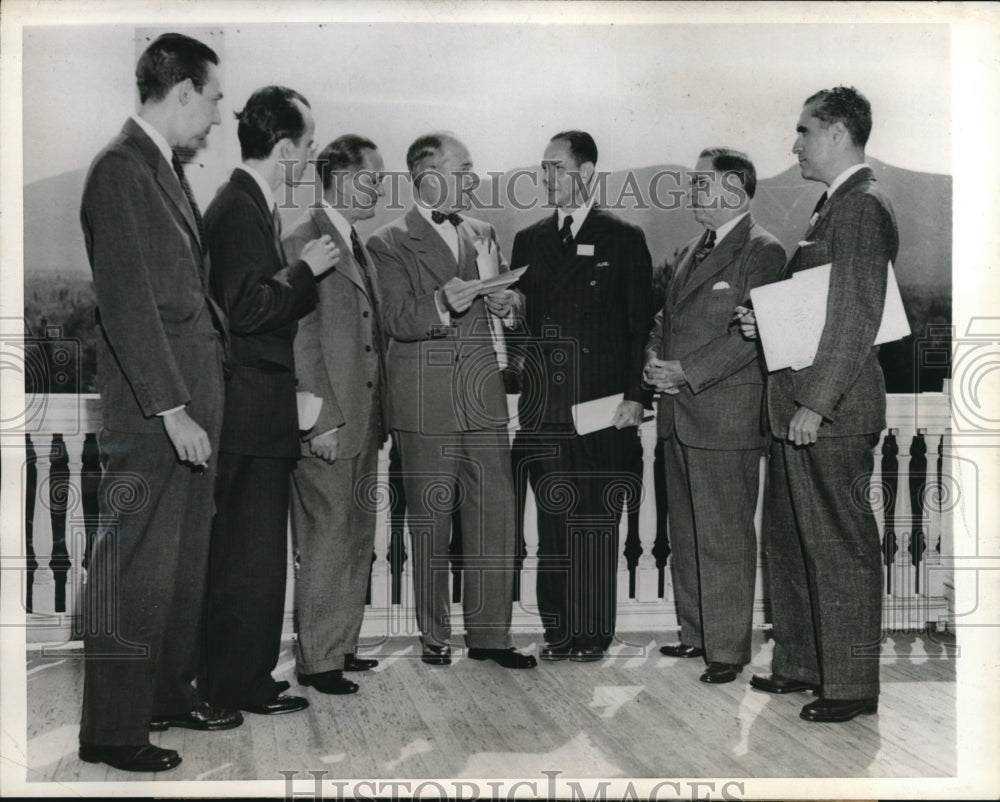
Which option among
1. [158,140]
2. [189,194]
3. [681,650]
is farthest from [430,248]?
[681,650]

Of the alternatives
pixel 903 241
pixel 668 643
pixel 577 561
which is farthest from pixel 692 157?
pixel 668 643

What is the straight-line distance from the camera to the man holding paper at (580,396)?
340 cm

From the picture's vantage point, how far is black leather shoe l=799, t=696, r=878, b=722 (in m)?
3.34

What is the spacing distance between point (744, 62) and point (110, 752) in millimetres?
2739

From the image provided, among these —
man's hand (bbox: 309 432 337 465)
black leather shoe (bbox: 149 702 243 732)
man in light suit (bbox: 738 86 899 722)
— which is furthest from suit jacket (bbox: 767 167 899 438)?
black leather shoe (bbox: 149 702 243 732)

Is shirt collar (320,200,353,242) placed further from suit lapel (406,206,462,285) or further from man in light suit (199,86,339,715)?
suit lapel (406,206,462,285)

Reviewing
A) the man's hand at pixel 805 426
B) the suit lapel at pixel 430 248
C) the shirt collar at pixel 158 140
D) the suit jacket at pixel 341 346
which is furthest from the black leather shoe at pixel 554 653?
the shirt collar at pixel 158 140

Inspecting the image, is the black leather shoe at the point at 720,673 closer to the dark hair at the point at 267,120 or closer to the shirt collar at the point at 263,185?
the shirt collar at the point at 263,185

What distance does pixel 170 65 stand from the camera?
125 inches

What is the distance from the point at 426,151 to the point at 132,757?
1.93 meters

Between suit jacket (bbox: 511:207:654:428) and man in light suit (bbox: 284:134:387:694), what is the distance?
0.47m

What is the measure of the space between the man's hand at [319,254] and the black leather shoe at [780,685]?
186 cm

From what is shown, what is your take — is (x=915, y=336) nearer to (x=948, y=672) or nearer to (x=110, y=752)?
(x=948, y=672)

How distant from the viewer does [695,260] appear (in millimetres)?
3453
